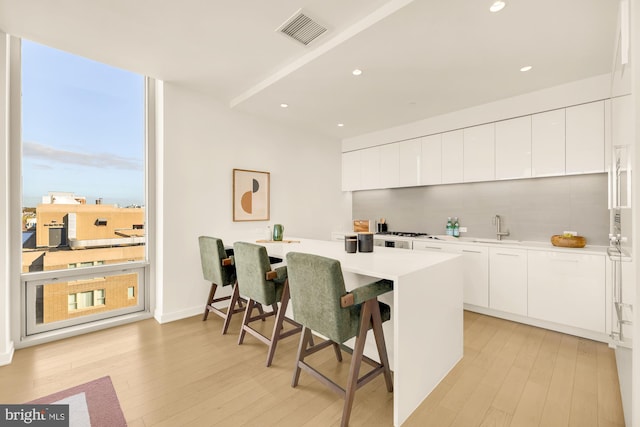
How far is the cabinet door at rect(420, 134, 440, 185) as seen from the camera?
4129 mm

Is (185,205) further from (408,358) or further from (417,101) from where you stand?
(417,101)

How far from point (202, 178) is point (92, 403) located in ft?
8.01

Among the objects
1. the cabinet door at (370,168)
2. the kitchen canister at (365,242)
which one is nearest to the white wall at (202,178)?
the cabinet door at (370,168)

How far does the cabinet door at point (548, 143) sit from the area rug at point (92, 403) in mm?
4461

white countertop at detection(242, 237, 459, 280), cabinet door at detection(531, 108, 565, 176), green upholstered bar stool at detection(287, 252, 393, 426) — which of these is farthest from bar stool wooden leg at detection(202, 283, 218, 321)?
cabinet door at detection(531, 108, 565, 176)

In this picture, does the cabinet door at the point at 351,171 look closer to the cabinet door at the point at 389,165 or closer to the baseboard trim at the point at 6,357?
the cabinet door at the point at 389,165

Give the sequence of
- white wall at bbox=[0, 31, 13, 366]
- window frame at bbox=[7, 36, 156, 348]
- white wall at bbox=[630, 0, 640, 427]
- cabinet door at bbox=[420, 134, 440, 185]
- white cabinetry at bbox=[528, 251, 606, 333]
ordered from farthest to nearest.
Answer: cabinet door at bbox=[420, 134, 440, 185] < white cabinetry at bbox=[528, 251, 606, 333] < window frame at bbox=[7, 36, 156, 348] < white wall at bbox=[0, 31, 13, 366] < white wall at bbox=[630, 0, 640, 427]

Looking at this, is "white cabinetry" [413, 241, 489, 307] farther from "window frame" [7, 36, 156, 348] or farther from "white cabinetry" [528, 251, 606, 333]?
"window frame" [7, 36, 156, 348]

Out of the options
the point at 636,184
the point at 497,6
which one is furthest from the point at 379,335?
the point at 497,6

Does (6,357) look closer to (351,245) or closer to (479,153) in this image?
(351,245)

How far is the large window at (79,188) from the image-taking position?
2738 mm

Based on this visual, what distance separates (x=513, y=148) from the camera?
3.46 metres

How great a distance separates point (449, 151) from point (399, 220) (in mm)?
1422

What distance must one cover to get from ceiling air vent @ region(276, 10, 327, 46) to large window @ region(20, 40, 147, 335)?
216 centimetres
